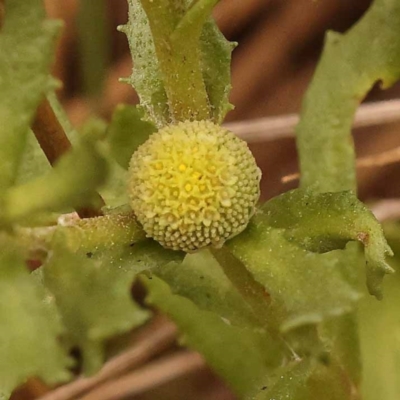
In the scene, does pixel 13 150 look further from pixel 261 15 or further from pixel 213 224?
pixel 261 15

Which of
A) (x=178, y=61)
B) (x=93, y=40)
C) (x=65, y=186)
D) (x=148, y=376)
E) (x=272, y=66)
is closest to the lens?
(x=65, y=186)

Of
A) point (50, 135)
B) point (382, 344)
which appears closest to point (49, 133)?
point (50, 135)

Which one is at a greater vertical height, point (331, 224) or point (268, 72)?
point (331, 224)

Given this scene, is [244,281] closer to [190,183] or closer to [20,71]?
[190,183]

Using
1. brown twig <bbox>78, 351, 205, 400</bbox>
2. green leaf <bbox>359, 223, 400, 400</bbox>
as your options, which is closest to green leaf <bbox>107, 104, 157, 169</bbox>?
green leaf <bbox>359, 223, 400, 400</bbox>

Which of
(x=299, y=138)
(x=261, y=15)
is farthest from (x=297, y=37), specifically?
(x=299, y=138)

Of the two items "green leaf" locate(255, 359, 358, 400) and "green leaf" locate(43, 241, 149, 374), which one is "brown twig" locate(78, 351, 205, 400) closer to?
"green leaf" locate(255, 359, 358, 400)

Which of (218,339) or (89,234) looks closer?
(89,234)
